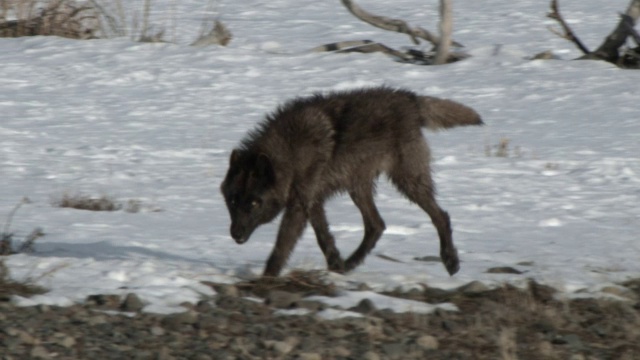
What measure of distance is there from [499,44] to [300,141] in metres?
11.2

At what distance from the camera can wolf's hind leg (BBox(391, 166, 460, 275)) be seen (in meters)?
6.91

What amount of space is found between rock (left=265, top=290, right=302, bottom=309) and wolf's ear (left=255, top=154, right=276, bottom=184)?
0.80 metres

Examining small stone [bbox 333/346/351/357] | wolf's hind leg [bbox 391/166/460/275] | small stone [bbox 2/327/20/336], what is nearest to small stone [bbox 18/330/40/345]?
small stone [bbox 2/327/20/336]

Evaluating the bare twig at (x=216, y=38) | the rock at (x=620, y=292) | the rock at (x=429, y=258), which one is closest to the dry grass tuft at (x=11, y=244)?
the rock at (x=429, y=258)

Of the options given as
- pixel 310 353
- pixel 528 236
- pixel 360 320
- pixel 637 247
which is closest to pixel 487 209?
pixel 528 236

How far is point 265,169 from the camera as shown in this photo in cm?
647

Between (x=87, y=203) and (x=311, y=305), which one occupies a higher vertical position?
(x=311, y=305)

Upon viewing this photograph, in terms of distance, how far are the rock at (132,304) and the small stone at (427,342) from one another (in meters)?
1.45

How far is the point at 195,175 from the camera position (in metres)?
10.6

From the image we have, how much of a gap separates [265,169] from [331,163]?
1.44 feet

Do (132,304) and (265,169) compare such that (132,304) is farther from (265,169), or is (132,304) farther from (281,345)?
(265,169)

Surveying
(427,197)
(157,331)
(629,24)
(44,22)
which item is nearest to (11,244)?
(157,331)

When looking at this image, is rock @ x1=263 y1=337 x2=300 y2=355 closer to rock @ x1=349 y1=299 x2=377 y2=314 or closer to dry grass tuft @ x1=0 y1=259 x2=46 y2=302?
rock @ x1=349 y1=299 x2=377 y2=314

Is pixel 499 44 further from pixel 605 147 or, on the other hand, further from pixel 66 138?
pixel 66 138
